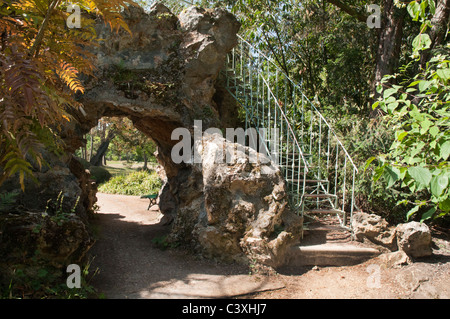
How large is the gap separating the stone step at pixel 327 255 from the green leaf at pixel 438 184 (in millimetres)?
3605

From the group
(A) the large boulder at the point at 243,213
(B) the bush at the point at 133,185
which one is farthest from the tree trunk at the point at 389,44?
(B) the bush at the point at 133,185

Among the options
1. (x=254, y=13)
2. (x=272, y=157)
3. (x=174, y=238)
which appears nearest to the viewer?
(x=174, y=238)

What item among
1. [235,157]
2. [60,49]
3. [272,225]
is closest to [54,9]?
[60,49]

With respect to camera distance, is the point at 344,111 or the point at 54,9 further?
the point at 344,111

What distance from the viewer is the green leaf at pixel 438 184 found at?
6.88ft

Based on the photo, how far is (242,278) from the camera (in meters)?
4.97

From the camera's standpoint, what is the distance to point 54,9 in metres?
2.95

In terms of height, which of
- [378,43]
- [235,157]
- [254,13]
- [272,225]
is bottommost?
[272,225]

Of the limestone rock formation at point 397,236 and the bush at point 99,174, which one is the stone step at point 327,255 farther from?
the bush at point 99,174

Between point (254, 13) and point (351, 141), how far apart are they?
482cm

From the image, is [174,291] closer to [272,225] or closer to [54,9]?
[272,225]

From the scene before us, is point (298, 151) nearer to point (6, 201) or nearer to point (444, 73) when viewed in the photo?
point (444, 73)

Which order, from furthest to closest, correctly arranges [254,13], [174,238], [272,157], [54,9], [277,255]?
[254,13]
[272,157]
[174,238]
[277,255]
[54,9]

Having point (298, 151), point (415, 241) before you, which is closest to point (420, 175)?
point (415, 241)
